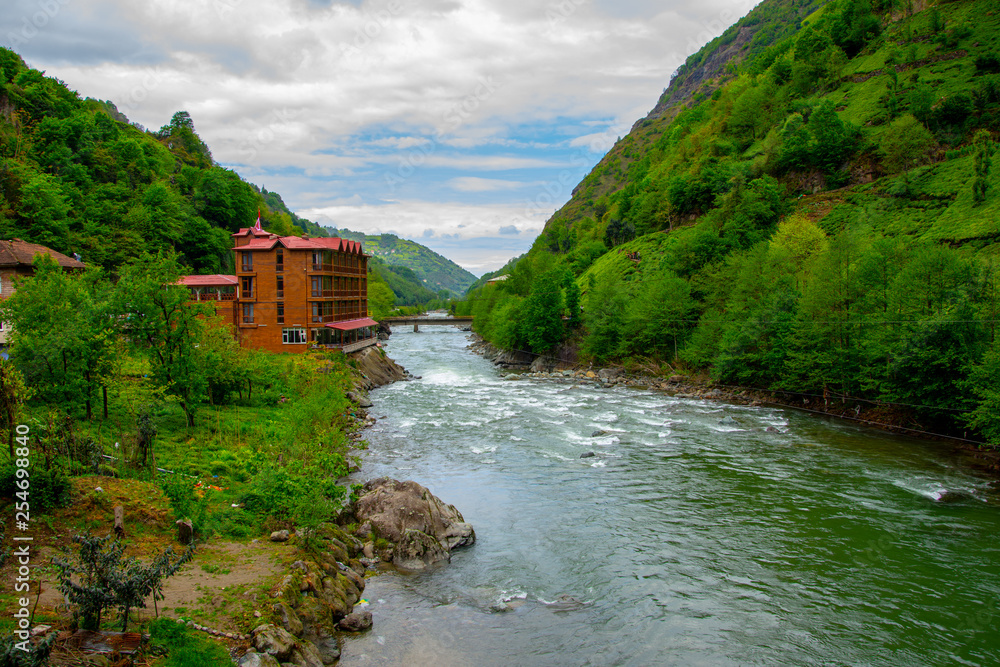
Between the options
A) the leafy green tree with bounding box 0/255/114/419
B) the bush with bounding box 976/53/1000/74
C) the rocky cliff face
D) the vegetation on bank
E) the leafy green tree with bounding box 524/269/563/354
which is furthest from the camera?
the leafy green tree with bounding box 524/269/563/354

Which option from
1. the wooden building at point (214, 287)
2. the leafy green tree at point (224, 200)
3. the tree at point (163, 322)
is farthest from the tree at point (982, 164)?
the leafy green tree at point (224, 200)

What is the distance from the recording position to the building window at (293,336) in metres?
52.7

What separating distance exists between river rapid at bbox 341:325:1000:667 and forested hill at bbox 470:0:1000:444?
245 inches

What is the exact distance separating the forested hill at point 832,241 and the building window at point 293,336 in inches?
1202

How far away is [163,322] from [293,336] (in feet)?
98.1

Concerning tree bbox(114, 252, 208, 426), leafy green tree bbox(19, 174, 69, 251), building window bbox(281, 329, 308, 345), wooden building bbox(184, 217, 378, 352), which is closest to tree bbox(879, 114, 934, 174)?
wooden building bbox(184, 217, 378, 352)

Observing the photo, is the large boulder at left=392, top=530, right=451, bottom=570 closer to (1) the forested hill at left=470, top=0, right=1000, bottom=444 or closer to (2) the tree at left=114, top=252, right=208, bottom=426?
(2) the tree at left=114, top=252, right=208, bottom=426

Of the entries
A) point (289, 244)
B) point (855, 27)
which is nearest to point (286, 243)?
point (289, 244)

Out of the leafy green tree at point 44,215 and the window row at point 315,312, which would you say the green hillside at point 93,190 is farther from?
the window row at point 315,312

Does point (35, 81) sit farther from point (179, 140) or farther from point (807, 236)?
point (807, 236)

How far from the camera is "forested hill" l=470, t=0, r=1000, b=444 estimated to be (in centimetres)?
3195

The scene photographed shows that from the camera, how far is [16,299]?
1980 cm

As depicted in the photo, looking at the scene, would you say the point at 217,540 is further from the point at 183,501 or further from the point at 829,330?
the point at 829,330

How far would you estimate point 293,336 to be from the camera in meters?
52.9
